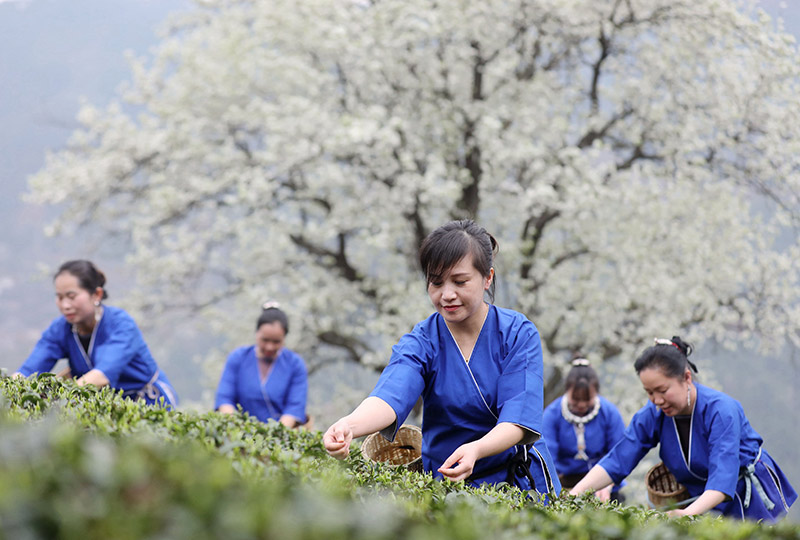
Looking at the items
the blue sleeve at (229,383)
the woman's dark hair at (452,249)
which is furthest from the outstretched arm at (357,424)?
the blue sleeve at (229,383)

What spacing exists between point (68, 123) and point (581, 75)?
8.40 m

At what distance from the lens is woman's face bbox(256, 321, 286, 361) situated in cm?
704

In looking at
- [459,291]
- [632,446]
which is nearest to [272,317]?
[632,446]

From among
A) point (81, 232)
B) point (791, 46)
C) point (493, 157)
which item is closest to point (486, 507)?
point (493, 157)

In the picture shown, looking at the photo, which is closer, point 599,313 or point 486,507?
point 486,507

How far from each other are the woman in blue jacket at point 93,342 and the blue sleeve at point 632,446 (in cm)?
303

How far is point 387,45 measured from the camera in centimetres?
1129

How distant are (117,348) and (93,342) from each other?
0.31m

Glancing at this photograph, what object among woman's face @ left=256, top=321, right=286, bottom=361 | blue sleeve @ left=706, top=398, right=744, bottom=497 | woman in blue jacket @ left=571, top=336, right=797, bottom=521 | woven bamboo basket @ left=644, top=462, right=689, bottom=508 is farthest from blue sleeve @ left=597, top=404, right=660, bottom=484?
woman's face @ left=256, top=321, right=286, bottom=361

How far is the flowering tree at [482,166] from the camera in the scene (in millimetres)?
11125

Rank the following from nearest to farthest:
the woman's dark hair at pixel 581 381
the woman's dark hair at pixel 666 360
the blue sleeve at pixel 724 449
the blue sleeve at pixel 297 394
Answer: the blue sleeve at pixel 724 449 → the woman's dark hair at pixel 666 360 → the woman's dark hair at pixel 581 381 → the blue sleeve at pixel 297 394

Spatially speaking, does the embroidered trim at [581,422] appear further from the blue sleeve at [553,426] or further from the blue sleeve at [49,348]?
the blue sleeve at [49,348]

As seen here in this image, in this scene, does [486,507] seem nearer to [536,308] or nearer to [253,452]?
[253,452]

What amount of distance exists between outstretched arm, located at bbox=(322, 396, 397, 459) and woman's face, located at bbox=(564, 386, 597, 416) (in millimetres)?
3868
